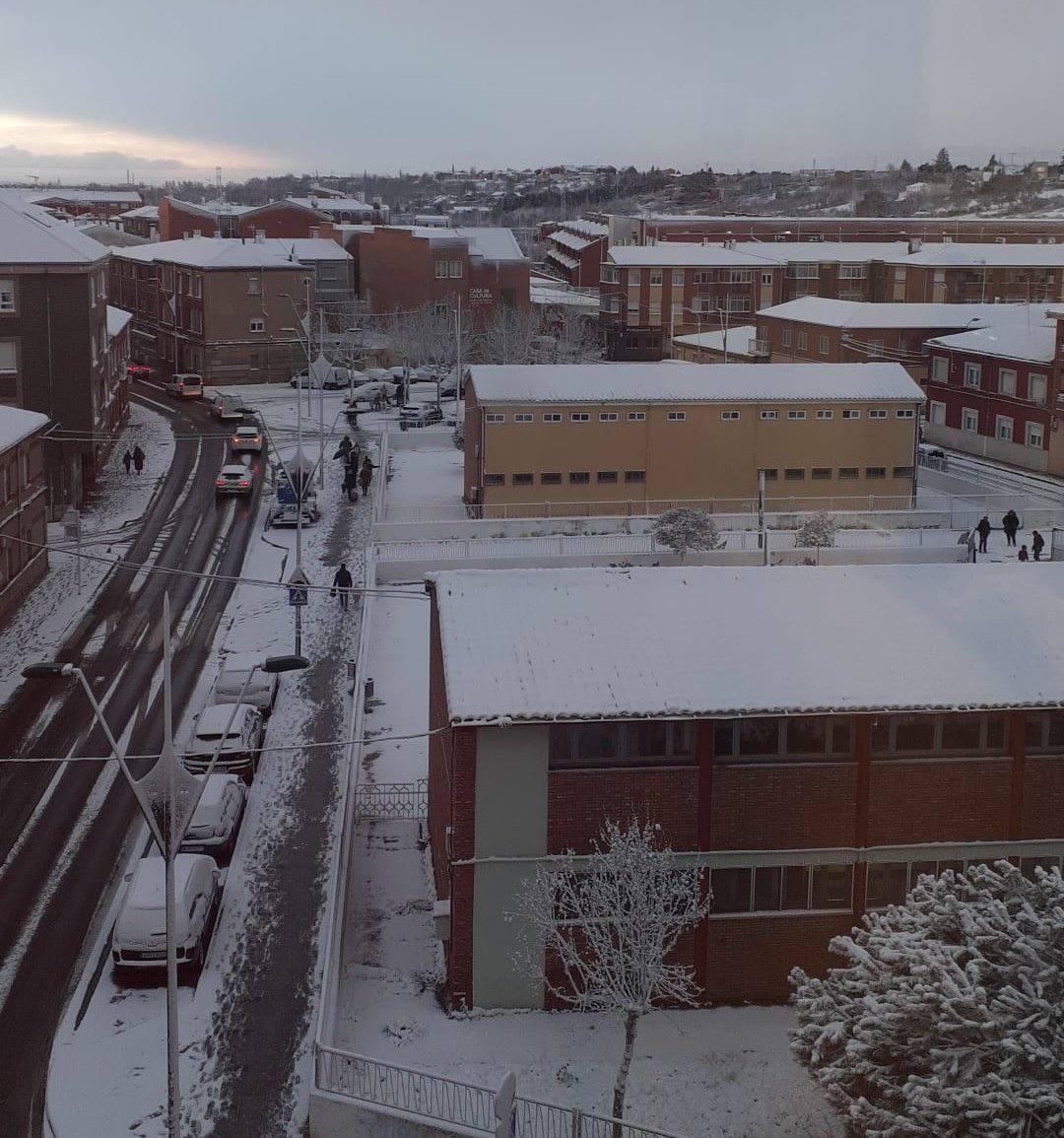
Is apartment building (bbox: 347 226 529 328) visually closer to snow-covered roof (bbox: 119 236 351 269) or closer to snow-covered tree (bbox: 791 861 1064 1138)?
snow-covered roof (bbox: 119 236 351 269)

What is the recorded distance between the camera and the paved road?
17.4 metres

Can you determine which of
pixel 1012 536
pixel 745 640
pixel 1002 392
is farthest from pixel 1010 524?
pixel 745 640

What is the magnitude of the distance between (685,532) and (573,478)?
25.8ft

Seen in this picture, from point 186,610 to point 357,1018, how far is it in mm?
19896

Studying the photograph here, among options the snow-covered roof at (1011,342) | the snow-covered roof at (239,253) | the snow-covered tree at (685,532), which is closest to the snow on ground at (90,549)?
the snow-covered roof at (239,253)

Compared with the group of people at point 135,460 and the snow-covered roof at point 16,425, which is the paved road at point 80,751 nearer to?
the group of people at point 135,460

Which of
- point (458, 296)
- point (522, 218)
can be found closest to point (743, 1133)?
point (458, 296)

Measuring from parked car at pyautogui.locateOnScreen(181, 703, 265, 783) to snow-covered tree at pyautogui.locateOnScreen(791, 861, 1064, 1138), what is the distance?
13.3 metres

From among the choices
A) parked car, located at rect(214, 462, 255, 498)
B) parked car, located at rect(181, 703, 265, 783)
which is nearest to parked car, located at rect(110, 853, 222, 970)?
parked car, located at rect(181, 703, 265, 783)

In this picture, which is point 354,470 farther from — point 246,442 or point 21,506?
point 21,506

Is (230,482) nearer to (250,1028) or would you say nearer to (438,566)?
(438,566)

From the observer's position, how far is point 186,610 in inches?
1383

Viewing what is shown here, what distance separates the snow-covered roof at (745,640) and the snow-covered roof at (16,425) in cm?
1912

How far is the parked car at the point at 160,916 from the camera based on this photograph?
17.9 m
